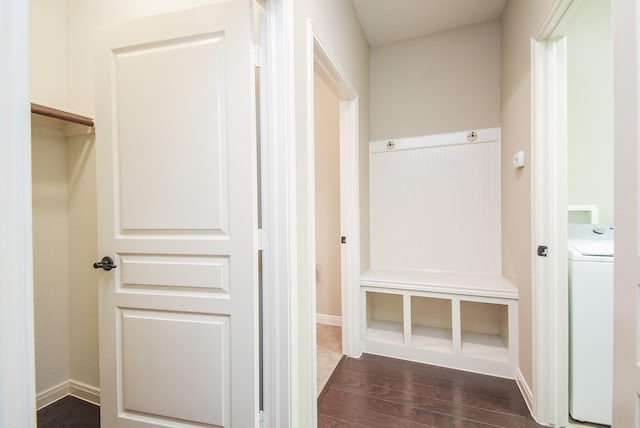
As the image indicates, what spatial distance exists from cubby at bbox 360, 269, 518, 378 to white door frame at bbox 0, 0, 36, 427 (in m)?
2.02

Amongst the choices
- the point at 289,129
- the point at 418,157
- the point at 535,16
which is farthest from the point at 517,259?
the point at 289,129

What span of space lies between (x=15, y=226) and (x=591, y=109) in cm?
301

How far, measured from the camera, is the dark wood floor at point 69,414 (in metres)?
1.51

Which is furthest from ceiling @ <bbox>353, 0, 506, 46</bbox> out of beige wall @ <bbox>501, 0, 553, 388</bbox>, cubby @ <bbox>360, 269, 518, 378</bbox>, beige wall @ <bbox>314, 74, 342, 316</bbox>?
cubby @ <bbox>360, 269, 518, 378</bbox>

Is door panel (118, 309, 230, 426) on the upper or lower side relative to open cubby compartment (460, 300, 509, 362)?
upper

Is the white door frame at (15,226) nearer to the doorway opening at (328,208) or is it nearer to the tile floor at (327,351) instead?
the tile floor at (327,351)

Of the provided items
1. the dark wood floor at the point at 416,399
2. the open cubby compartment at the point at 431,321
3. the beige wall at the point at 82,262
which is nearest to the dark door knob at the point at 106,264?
the beige wall at the point at 82,262

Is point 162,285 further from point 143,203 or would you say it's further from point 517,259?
point 517,259

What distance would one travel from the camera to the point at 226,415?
1173 mm

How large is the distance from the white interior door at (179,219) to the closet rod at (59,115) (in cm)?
33

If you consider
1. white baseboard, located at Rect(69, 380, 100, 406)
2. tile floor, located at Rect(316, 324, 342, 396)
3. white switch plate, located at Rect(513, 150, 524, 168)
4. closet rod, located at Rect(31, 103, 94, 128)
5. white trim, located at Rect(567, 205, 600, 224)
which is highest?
closet rod, located at Rect(31, 103, 94, 128)

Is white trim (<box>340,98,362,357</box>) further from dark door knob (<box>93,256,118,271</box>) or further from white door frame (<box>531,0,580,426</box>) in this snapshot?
dark door knob (<box>93,256,118,271</box>)

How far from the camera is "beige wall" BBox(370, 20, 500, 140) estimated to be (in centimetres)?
231

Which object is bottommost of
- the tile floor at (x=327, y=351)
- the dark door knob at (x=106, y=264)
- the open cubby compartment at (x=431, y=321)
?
the tile floor at (x=327, y=351)
